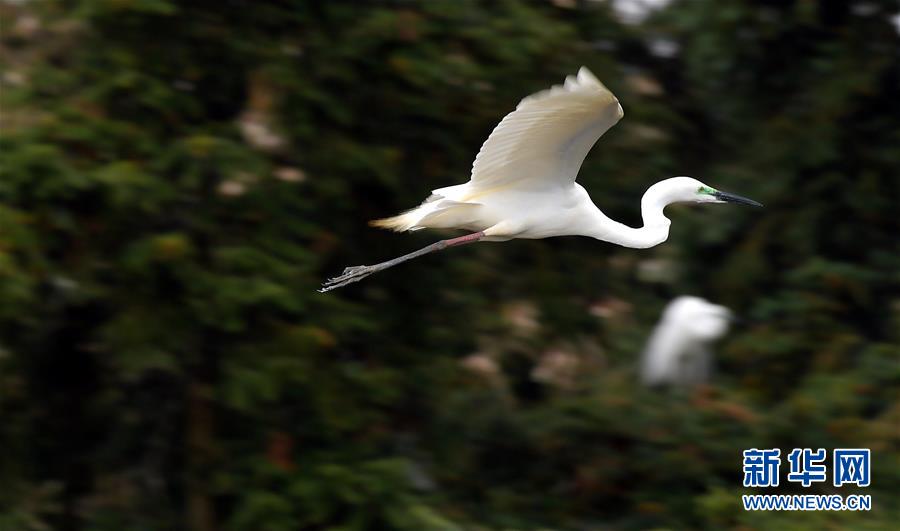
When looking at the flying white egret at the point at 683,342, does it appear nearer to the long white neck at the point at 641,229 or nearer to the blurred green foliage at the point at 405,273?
the blurred green foliage at the point at 405,273

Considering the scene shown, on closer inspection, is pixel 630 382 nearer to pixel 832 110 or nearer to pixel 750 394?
pixel 750 394

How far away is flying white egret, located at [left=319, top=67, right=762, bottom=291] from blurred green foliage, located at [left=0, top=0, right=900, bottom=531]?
0.65m

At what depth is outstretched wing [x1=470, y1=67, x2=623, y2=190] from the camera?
3.41 metres

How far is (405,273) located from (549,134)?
1.71 m

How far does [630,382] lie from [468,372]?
85 centimetres

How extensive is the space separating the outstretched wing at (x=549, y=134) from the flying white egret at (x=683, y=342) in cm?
217

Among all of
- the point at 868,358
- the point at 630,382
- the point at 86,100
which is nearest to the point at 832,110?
the point at 868,358

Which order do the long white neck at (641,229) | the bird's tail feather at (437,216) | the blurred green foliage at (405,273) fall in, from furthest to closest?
the blurred green foliage at (405,273) < the long white neck at (641,229) < the bird's tail feather at (437,216)

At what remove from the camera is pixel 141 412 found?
5.44 meters

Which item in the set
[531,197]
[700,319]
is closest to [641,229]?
[531,197]

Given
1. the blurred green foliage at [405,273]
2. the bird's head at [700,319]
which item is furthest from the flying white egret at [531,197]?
the bird's head at [700,319]

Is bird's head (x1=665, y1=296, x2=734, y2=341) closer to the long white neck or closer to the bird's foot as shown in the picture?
the long white neck

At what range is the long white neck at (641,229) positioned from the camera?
14.0 feet

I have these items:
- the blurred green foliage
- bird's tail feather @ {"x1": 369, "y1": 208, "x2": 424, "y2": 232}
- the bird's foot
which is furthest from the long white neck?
the blurred green foliage
